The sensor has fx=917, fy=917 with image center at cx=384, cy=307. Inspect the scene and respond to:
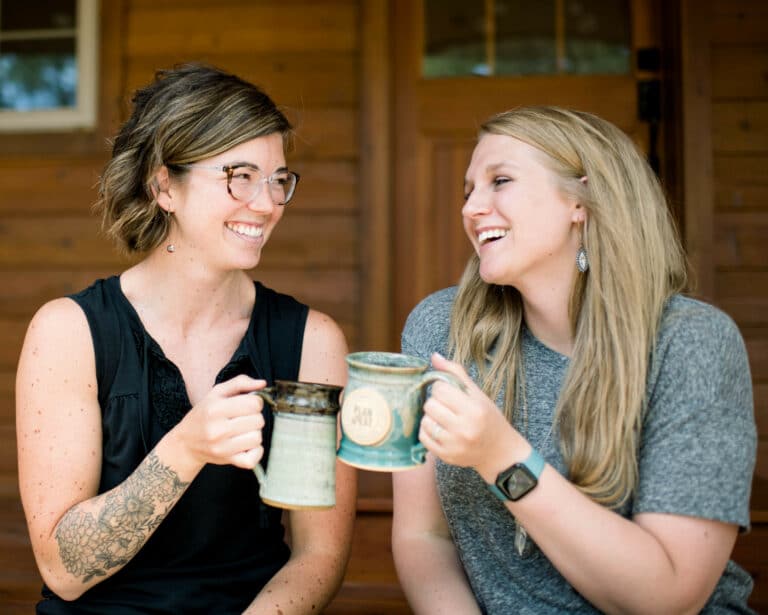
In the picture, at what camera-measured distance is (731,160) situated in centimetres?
333

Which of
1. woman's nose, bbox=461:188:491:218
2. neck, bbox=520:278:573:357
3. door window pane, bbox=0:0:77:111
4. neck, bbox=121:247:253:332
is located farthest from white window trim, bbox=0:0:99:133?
neck, bbox=520:278:573:357

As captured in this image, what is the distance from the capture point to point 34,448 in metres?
1.70

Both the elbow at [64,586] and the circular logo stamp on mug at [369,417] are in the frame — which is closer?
the circular logo stamp on mug at [369,417]

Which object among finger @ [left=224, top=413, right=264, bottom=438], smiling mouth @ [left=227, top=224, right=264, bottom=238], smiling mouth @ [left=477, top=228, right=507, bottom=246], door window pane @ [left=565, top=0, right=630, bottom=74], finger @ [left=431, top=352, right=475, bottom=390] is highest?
door window pane @ [left=565, top=0, right=630, bottom=74]

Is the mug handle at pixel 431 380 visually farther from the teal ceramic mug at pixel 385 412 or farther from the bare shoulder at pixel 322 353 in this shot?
the bare shoulder at pixel 322 353

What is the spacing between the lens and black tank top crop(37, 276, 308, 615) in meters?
1.73

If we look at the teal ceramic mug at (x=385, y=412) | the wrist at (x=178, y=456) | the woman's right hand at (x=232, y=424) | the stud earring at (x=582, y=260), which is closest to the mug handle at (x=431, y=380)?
the teal ceramic mug at (x=385, y=412)

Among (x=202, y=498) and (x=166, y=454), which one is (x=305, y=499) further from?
(x=202, y=498)

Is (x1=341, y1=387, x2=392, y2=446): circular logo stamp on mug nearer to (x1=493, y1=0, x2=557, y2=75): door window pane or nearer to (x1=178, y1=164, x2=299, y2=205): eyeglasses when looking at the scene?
(x1=178, y1=164, x2=299, y2=205): eyeglasses

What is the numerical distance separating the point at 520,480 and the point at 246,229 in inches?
31.8

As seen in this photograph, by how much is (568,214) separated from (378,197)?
5.99 ft

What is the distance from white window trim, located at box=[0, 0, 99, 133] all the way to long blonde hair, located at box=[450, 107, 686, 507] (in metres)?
2.36

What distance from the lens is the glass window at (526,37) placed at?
3510mm

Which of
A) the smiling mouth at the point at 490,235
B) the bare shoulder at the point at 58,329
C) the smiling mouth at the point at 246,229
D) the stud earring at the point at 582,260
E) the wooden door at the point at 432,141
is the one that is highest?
the wooden door at the point at 432,141
